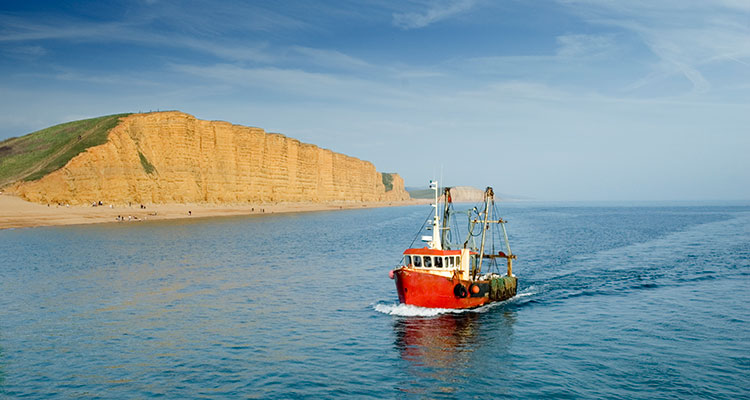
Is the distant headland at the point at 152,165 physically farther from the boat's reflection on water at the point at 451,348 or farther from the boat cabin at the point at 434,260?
the boat's reflection on water at the point at 451,348

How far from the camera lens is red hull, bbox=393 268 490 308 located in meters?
29.5

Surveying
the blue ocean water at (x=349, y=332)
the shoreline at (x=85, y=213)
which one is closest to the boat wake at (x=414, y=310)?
the blue ocean water at (x=349, y=332)

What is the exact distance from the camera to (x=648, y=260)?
5025 cm

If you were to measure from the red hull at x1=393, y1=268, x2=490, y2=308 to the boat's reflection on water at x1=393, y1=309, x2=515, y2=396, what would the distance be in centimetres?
105

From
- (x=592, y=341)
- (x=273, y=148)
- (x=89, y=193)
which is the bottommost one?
(x=592, y=341)

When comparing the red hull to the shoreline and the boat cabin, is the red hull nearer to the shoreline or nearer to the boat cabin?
the boat cabin

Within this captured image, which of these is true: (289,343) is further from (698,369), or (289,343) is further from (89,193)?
(89,193)

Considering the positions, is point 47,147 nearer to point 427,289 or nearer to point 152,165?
point 152,165

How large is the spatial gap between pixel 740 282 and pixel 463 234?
2216 inches

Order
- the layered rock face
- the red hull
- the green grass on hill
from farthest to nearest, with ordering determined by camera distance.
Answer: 1. the green grass on hill
2. the layered rock face
3. the red hull

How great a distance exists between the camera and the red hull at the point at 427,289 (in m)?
29.5

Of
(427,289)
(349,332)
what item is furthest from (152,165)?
(349,332)

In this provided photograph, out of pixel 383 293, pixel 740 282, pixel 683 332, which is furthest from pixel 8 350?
pixel 740 282

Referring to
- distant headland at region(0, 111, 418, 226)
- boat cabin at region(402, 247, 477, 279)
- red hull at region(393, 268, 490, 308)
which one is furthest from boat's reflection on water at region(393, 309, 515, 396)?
distant headland at region(0, 111, 418, 226)
